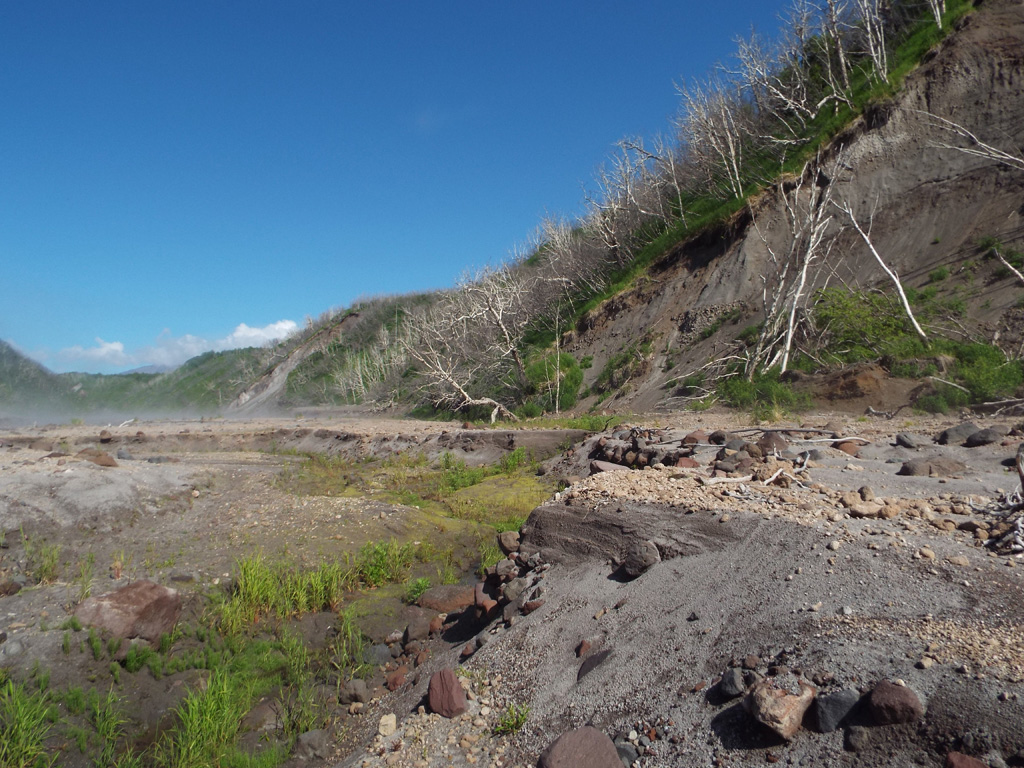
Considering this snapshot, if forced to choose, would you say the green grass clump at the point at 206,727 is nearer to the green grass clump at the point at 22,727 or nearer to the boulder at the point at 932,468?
the green grass clump at the point at 22,727

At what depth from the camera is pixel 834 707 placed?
9.09 feet

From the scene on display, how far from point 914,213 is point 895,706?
17.2 metres

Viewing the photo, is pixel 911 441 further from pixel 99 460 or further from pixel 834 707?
pixel 99 460

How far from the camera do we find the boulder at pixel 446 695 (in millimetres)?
4215

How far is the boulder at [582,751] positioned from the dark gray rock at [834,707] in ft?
3.26

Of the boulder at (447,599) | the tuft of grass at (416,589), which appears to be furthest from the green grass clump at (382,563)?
the boulder at (447,599)

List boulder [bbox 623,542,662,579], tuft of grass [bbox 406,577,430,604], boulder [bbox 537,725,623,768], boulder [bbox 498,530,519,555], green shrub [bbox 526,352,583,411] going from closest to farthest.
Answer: boulder [bbox 537,725,623,768] → boulder [bbox 623,542,662,579] → boulder [bbox 498,530,519,555] → tuft of grass [bbox 406,577,430,604] → green shrub [bbox 526,352,583,411]

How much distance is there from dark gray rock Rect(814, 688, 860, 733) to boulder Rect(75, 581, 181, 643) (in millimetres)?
5745

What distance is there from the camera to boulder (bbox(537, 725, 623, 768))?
3127 millimetres

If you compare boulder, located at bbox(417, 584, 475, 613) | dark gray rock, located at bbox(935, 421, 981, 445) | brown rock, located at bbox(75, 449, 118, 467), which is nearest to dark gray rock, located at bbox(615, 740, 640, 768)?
boulder, located at bbox(417, 584, 475, 613)

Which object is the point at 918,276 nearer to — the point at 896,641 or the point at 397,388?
the point at 896,641

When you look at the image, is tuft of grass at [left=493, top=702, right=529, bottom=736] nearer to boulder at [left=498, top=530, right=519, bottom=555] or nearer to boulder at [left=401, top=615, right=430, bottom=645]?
boulder at [left=401, top=615, right=430, bottom=645]

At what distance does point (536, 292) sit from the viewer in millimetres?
32156

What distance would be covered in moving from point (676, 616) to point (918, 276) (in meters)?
14.1
